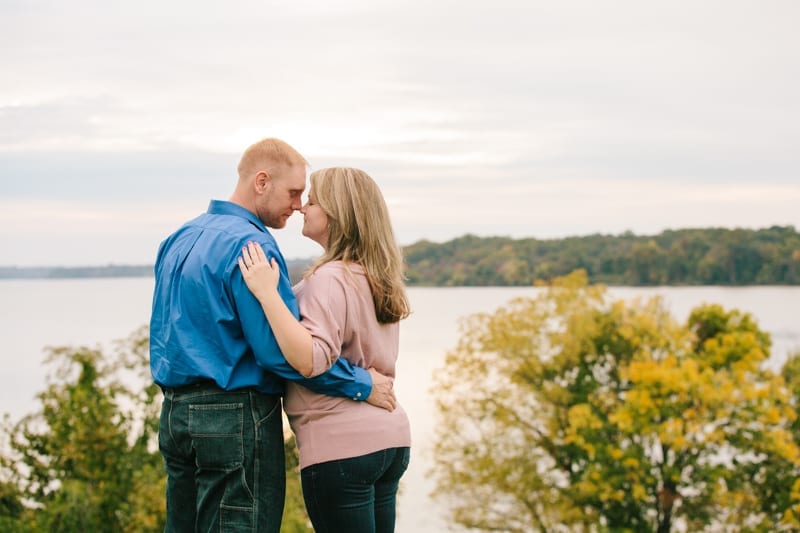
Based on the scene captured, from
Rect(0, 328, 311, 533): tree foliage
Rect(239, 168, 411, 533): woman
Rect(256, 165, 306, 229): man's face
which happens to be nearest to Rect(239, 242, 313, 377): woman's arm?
Rect(239, 168, 411, 533): woman

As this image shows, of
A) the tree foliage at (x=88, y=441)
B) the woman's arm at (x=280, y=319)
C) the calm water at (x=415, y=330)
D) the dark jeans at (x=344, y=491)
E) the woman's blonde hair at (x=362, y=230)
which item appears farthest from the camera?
the calm water at (x=415, y=330)

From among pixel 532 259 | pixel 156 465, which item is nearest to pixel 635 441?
pixel 156 465

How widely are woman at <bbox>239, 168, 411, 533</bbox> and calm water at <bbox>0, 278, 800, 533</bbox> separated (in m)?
14.9

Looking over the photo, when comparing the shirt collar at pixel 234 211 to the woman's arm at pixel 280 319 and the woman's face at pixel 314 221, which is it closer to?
the woman's face at pixel 314 221

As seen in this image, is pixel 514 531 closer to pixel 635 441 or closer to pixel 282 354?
pixel 635 441

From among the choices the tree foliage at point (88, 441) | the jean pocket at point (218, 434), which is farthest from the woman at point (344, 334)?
the tree foliage at point (88, 441)

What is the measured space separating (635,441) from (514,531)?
3840 mm

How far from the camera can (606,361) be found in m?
23.9

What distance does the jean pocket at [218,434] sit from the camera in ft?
10.2

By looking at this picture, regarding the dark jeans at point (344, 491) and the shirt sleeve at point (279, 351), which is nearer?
the shirt sleeve at point (279, 351)

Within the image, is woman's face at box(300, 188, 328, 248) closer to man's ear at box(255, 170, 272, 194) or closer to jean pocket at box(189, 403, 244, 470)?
man's ear at box(255, 170, 272, 194)

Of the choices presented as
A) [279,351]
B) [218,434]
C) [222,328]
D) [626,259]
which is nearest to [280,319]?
[279,351]

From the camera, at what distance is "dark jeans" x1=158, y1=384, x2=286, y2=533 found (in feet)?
10.2

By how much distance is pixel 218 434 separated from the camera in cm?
311
